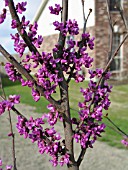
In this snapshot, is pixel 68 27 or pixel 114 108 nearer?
pixel 68 27

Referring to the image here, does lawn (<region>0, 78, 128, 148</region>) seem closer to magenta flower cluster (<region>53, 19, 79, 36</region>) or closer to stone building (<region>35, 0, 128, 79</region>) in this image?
stone building (<region>35, 0, 128, 79</region>)

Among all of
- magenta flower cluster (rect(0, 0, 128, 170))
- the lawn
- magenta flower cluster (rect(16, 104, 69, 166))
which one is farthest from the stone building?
magenta flower cluster (rect(16, 104, 69, 166))

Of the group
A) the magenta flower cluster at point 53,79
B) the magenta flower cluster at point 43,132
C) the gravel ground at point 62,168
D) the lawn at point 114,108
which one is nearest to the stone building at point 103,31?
the lawn at point 114,108

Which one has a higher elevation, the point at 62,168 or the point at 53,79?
the point at 53,79

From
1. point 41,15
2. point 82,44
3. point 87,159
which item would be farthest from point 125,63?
point 82,44

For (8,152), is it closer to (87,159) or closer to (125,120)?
(87,159)

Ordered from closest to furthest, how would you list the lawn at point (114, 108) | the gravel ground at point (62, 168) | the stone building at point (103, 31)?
the gravel ground at point (62, 168)
the lawn at point (114, 108)
the stone building at point (103, 31)

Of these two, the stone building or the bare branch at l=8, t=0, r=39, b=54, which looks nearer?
the bare branch at l=8, t=0, r=39, b=54

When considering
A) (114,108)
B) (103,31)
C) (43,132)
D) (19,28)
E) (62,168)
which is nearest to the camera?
(19,28)

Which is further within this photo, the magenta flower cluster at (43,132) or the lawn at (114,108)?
the lawn at (114,108)

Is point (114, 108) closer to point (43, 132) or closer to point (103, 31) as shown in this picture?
point (103, 31)

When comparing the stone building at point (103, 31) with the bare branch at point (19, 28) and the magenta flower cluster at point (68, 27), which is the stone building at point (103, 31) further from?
the bare branch at point (19, 28)

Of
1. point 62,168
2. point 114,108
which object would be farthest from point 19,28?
point 114,108

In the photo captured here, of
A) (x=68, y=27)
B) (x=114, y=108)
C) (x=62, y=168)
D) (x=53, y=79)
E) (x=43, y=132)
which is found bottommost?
(x=114, y=108)
